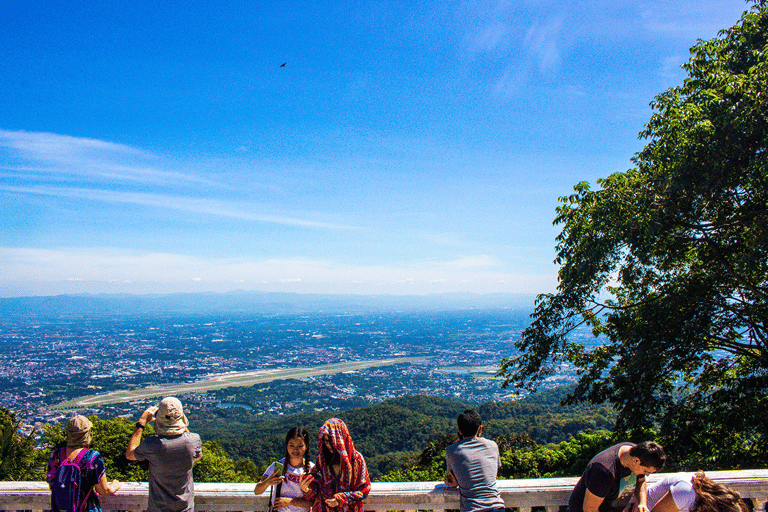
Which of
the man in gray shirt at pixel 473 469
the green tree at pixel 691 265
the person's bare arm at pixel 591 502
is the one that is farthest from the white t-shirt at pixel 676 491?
the green tree at pixel 691 265

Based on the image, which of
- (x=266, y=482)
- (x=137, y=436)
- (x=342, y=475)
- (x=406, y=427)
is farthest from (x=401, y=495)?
(x=406, y=427)

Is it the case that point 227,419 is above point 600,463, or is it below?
below

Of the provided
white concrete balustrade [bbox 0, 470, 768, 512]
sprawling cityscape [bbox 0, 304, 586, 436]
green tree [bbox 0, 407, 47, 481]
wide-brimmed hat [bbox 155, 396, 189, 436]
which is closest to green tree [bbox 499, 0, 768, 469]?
white concrete balustrade [bbox 0, 470, 768, 512]

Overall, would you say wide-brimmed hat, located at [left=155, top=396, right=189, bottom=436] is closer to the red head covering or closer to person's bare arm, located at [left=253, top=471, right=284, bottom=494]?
person's bare arm, located at [left=253, top=471, right=284, bottom=494]

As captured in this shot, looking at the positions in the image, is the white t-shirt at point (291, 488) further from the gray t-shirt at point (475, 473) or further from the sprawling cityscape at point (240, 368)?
the sprawling cityscape at point (240, 368)

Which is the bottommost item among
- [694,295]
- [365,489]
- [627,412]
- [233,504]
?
[627,412]

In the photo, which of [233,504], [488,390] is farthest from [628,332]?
[488,390]

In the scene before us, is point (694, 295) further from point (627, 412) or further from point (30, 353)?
point (30, 353)
